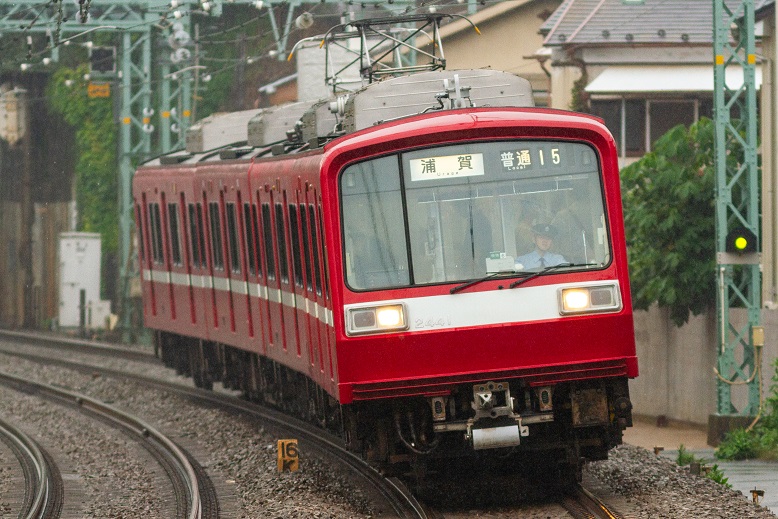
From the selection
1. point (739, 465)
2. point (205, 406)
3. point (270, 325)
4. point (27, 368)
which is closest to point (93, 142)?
point (27, 368)

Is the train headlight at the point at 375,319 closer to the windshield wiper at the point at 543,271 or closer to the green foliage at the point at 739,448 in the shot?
the windshield wiper at the point at 543,271

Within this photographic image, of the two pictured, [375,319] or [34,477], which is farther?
[34,477]

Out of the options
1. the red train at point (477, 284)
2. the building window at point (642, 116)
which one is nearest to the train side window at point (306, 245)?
the red train at point (477, 284)

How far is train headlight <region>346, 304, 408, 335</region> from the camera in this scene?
10758 millimetres

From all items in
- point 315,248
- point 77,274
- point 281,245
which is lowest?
point 315,248

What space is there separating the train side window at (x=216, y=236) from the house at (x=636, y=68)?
10515mm

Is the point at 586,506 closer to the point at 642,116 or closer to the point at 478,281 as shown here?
the point at 478,281

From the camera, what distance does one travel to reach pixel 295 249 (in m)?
13.9

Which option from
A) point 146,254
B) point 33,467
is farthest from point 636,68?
point 33,467

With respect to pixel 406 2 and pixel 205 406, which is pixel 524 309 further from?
pixel 406 2

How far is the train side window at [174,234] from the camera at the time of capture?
70.1 feet

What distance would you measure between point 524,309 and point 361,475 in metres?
3.19

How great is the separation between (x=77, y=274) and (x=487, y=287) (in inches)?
1169

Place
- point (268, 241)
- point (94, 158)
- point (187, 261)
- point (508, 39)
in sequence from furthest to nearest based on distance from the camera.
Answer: point (94, 158), point (508, 39), point (187, 261), point (268, 241)
